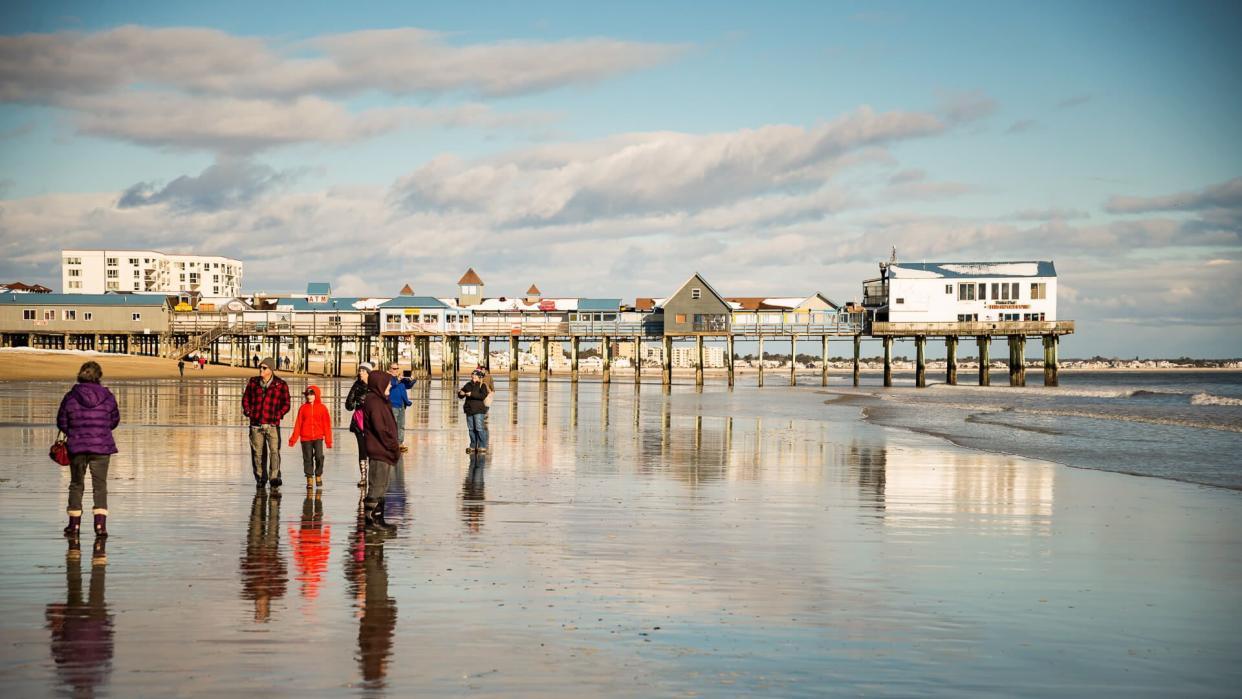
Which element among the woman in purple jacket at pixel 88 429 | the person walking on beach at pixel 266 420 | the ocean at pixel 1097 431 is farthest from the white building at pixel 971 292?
the woman in purple jacket at pixel 88 429

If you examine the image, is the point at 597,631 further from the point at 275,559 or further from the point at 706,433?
the point at 706,433

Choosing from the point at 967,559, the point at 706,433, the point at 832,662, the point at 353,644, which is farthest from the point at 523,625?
the point at 706,433

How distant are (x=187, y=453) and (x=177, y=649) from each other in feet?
50.0

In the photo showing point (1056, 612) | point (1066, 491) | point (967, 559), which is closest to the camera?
point (1056, 612)

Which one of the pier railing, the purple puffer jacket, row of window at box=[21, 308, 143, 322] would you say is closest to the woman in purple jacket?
the purple puffer jacket

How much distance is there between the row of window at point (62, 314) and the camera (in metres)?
98.2

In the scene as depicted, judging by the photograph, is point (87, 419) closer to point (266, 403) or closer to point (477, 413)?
point (266, 403)

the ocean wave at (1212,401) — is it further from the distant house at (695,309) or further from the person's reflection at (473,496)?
the person's reflection at (473,496)

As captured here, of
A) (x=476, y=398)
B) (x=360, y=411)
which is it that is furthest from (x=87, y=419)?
(x=476, y=398)

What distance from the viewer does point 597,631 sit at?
27.3 ft

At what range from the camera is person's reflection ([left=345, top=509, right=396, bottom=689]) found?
7.33m

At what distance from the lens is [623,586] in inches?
393

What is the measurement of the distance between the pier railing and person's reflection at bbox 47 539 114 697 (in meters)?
76.7

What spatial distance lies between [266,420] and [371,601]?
25.7 ft
